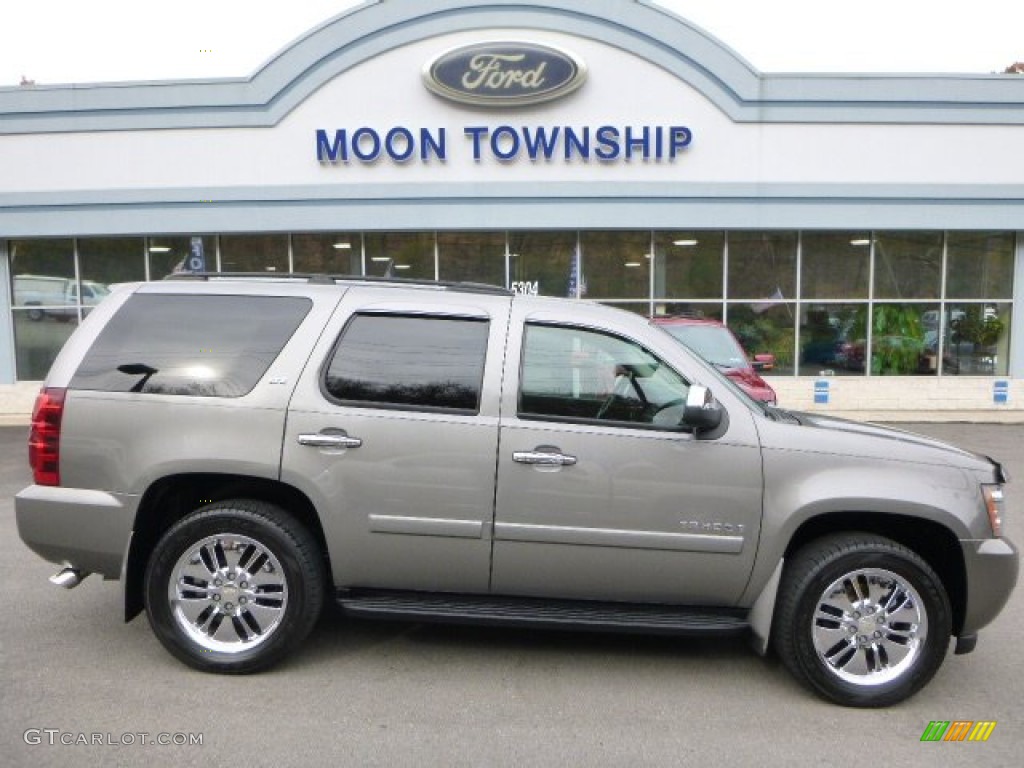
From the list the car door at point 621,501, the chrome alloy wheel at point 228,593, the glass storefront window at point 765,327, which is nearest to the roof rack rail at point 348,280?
the car door at point 621,501

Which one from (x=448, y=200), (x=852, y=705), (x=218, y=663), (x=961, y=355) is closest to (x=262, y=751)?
(x=218, y=663)

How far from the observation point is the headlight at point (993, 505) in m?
3.82

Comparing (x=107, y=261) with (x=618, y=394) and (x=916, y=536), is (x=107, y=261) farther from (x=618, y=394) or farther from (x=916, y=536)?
(x=916, y=536)

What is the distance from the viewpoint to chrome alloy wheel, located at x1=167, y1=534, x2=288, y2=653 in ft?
13.0

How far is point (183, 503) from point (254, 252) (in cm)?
1165

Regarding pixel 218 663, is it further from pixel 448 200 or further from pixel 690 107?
pixel 690 107

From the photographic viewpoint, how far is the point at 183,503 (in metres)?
4.20

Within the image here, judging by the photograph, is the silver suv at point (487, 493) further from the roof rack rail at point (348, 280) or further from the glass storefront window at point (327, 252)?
the glass storefront window at point (327, 252)

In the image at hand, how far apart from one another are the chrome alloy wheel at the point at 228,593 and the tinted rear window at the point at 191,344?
800 millimetres

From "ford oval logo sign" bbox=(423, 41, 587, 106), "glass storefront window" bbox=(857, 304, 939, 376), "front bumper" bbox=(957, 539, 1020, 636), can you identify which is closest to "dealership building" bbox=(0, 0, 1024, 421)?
"ford oval logo sign" bbox=(423, 41, 587, 106)

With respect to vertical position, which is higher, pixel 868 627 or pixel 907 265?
pixel 907 265

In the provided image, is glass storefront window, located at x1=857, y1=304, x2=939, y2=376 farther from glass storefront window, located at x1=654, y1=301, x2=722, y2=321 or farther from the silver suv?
the silver suv

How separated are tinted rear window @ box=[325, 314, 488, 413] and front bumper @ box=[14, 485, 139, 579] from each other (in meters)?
1.24

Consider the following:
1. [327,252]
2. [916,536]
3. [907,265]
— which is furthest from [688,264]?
[916,536]
